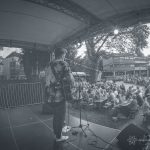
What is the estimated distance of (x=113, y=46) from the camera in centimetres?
1936

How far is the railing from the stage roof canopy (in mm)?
2498

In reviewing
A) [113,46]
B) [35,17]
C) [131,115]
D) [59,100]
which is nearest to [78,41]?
[35,17]

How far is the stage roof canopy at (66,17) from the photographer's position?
4246 millimetres

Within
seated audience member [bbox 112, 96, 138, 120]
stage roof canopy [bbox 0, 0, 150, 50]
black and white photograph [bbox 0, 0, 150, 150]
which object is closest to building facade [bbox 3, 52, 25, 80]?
black and white photograph [bbox 0, 0, 150, 150]

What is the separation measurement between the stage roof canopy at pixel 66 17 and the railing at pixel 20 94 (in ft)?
8.20

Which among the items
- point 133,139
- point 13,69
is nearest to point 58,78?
point 133,139

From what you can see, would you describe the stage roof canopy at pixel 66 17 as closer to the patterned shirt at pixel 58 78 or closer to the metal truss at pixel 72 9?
the metal truss at pixel 72 9

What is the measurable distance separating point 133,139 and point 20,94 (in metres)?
6.73

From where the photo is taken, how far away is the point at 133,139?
119 inches

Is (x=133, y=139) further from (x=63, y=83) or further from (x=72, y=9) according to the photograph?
(x=72, y=9)

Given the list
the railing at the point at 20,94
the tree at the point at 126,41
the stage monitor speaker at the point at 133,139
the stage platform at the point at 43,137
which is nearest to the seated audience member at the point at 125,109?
the stage platform at the point at 43,137

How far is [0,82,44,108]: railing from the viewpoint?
7.95 metres

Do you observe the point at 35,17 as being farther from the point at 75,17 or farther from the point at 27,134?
the point at 27,134

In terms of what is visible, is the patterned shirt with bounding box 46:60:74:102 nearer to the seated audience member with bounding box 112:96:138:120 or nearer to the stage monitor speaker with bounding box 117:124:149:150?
the stage monitor speaker with bounding box 117:124:149:150
